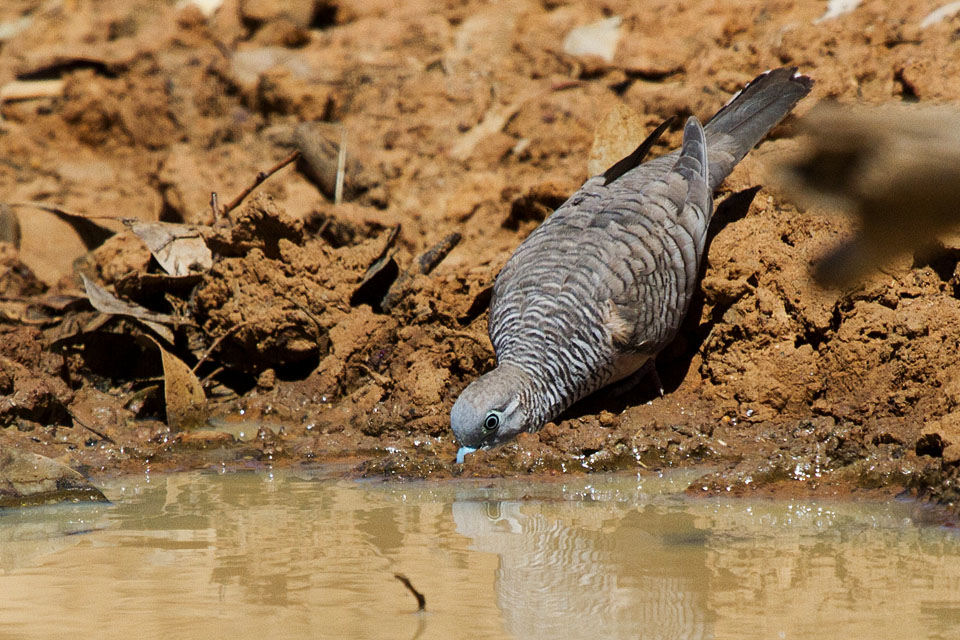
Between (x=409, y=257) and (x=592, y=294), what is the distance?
2066 millimetres

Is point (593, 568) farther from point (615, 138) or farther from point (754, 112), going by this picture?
point (615, 138)

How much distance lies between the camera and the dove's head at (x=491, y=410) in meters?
5.18

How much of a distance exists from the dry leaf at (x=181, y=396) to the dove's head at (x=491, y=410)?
1788 mm

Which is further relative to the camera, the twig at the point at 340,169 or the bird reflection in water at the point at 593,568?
the twig at the point at 340,169

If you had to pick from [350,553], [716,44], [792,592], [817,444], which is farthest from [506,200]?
[792,592]

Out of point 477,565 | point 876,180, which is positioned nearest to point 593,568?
point 477,565

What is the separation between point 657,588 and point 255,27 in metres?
8.44

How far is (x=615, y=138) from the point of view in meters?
7.10

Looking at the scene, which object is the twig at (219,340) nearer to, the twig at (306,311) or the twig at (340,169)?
the twig at (306,311)

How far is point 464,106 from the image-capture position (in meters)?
9.05

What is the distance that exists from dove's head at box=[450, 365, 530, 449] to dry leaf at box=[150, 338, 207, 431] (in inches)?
70.4

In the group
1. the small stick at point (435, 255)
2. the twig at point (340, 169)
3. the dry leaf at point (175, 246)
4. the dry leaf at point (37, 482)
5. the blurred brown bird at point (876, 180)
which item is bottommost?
the dry leaf at point (37, 482)

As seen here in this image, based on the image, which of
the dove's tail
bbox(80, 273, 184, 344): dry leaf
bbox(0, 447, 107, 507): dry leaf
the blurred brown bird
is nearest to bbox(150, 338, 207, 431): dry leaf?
bbox(80, 273, 184, 344): dry leaf

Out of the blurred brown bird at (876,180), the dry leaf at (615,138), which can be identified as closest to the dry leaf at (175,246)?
the dry leaf at (615,138)
